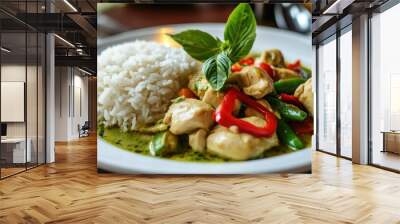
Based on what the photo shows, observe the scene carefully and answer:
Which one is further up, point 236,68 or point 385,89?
point 236,68

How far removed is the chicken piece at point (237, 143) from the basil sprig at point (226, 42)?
768 millimetres

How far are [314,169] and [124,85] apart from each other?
347 centimetres

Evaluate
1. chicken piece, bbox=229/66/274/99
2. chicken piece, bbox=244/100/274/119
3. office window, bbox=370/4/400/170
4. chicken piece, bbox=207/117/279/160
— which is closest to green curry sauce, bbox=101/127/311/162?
chicken piece, bbox=207/117/279/160

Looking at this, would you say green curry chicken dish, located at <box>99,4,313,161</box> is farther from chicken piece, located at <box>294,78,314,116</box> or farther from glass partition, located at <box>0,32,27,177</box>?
glass partition, located at <box>0,32,27,177</box>

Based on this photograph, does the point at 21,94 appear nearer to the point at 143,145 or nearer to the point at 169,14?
the point at 143,145

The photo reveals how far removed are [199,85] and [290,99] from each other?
4.58 ft

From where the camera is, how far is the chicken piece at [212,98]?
5547 mm

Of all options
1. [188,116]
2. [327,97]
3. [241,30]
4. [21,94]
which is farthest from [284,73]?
[21,94]

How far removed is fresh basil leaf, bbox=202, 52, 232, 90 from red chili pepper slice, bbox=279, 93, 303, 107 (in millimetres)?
944

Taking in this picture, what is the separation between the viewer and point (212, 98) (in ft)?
18.2

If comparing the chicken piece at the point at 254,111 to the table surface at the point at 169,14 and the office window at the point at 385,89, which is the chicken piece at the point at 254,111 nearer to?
the table surface at the point at 169,14

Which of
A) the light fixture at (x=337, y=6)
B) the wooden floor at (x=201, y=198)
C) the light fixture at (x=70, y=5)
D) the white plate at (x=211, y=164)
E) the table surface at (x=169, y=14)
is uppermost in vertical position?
the light fixture at (x=70, y=5)

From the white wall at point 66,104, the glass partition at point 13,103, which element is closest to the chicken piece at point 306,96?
the glass partition at point 13,103

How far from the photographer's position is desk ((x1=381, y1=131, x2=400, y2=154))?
618cm
